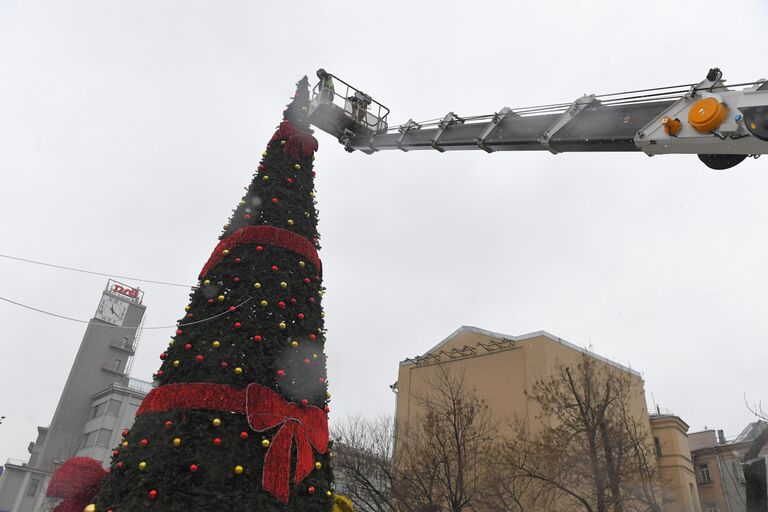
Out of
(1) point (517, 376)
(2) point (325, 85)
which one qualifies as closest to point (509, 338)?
(1) point (517, 376)

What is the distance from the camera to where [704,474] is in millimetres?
37344

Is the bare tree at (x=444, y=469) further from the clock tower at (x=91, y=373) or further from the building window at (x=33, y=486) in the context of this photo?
the building window at (x=33, y=486)

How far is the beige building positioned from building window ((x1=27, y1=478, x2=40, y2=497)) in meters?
30.0

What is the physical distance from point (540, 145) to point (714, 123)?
296 centimetres

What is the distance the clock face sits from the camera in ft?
158

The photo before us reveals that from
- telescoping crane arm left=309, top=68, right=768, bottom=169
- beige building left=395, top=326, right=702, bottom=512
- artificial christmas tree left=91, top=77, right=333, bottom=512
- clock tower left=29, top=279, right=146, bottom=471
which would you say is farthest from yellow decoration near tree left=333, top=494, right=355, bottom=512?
clock tower left=29, top=279, right=146, bottom=471

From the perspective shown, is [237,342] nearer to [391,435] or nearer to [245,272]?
[245,272]

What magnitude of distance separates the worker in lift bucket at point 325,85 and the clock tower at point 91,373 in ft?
106

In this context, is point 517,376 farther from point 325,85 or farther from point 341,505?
point 341,505

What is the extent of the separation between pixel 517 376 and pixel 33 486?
3747 centimetres

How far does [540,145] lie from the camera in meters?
9.34

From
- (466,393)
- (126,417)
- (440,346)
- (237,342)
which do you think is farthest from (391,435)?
(126,417)

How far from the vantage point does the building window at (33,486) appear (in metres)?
40.0

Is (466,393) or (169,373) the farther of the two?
(466,393)
